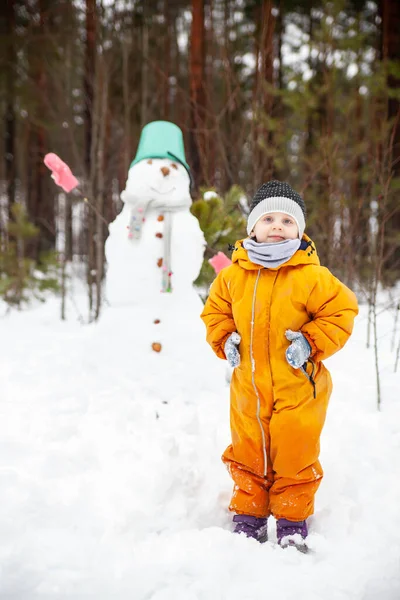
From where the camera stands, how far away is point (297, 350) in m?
1.81

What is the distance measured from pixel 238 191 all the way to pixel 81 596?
3.42 m

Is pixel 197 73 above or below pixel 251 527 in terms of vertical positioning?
above

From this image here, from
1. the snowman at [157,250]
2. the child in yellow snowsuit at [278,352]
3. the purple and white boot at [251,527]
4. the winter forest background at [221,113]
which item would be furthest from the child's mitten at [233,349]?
the winter forest background at [221,113]

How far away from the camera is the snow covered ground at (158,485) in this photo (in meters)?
1.70

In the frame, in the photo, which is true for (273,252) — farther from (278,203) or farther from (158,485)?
(158,485)

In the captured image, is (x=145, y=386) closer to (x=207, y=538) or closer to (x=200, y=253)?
(x=200, y=253)

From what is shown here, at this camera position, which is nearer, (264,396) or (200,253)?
(264,396)

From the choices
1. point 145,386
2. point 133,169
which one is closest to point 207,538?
point 145,386

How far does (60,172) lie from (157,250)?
89 cm

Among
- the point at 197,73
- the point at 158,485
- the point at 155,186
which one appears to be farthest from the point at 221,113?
the point at 158,485

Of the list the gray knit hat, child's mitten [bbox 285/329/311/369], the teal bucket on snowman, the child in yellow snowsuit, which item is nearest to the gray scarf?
the child in yellow snowsuit

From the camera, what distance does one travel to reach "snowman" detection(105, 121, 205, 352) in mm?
3246

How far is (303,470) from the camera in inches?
78.0

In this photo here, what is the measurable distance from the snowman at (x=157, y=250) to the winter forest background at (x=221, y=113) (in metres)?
0.60
